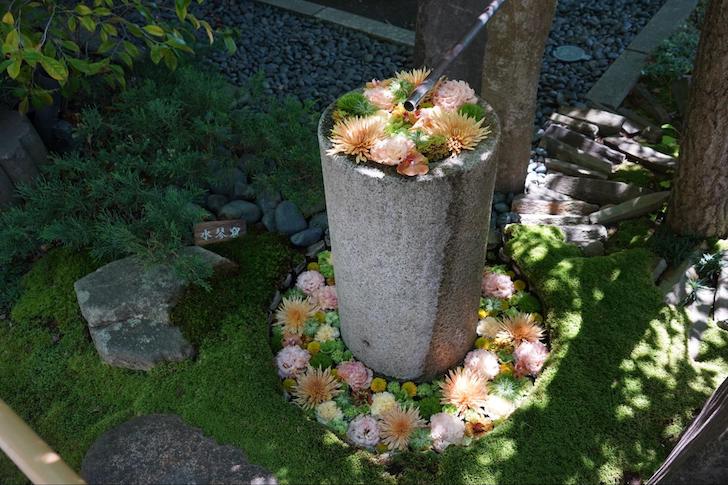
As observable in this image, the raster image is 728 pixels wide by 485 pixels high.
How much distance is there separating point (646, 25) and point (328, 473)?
20.2 feet

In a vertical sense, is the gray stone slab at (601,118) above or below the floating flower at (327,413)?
above

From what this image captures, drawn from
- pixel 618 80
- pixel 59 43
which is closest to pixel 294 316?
pixel 59 43

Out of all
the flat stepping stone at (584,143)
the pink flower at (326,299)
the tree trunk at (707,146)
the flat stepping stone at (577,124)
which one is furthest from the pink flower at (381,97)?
the flat stepping stone at (577,124)

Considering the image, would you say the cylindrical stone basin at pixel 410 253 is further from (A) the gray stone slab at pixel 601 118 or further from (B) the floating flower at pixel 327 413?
(A) the gray stone slab at pixel 601 118

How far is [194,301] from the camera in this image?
13.2 ft

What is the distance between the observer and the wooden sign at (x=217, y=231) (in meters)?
4.50

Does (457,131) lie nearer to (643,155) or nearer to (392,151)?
(392,151)

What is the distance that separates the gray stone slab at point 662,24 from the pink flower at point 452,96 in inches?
166

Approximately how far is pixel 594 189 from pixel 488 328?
1.69 m

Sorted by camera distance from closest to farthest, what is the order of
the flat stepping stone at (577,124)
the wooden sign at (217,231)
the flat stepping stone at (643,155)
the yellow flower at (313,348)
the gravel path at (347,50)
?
1. the yellow flower at (313,348)
2. the wooden sign at (217,231)
3. the flat stepping stone at (643,155)
4. the flat stepping stone at (577,124)
5. the gravel path at (347,50)

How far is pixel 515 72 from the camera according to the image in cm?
448

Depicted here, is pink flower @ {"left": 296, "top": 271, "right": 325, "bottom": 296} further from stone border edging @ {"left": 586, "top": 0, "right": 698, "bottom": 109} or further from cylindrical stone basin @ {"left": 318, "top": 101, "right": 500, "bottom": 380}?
stone border edging @ {"left": 586, "top": 0, "right": 698, "bottom": 109}

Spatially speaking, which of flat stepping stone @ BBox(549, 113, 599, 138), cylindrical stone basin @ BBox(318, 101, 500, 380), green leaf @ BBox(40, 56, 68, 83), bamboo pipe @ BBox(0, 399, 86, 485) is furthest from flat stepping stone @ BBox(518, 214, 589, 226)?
bamboo pipe @ BBox(0, 399, 86, 485)

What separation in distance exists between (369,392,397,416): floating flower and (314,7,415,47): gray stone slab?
448 cm
